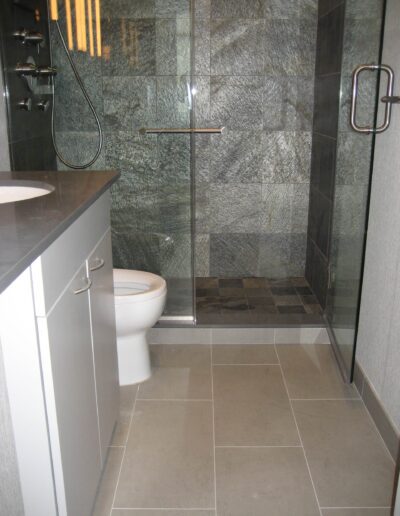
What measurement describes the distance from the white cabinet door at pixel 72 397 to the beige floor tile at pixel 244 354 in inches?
45.2

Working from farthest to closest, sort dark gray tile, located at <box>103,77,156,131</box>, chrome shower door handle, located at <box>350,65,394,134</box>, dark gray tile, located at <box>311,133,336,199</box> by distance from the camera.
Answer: dark gray tile, located at <box>311,133,336,199</box> < dark gray tile, located at <box>103,77,156,131</box> < chrome shower door handle, located at <box>350,65,394,134</box>

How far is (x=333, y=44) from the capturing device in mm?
3004

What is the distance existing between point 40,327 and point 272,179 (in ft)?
8.86

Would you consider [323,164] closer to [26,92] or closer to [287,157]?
[287,157]

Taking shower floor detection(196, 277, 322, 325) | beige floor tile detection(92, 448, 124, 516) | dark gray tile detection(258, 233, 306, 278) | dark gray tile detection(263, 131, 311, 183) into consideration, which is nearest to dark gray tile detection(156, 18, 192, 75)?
dark gray tile detection(263, 131, 311, 183)

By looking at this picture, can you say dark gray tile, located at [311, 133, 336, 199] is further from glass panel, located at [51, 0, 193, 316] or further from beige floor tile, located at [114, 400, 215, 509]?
beige floor tile, located at [114, 400, 215, 509]

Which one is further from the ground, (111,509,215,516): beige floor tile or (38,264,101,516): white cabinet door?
(38,264,101,516): white cabinet door

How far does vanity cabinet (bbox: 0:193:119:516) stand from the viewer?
1.13 meters

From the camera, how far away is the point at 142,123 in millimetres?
2828

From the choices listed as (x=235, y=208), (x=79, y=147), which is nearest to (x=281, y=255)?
(x=235, y=208)

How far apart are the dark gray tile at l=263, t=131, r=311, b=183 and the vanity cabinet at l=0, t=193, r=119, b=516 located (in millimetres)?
2119

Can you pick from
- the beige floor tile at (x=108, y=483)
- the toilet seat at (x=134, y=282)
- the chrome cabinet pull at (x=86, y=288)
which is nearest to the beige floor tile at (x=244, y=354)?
the toilet seat at (x=134, y=282)

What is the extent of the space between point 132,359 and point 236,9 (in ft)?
7.36

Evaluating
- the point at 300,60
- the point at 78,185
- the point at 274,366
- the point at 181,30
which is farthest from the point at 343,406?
the point at 300,60
